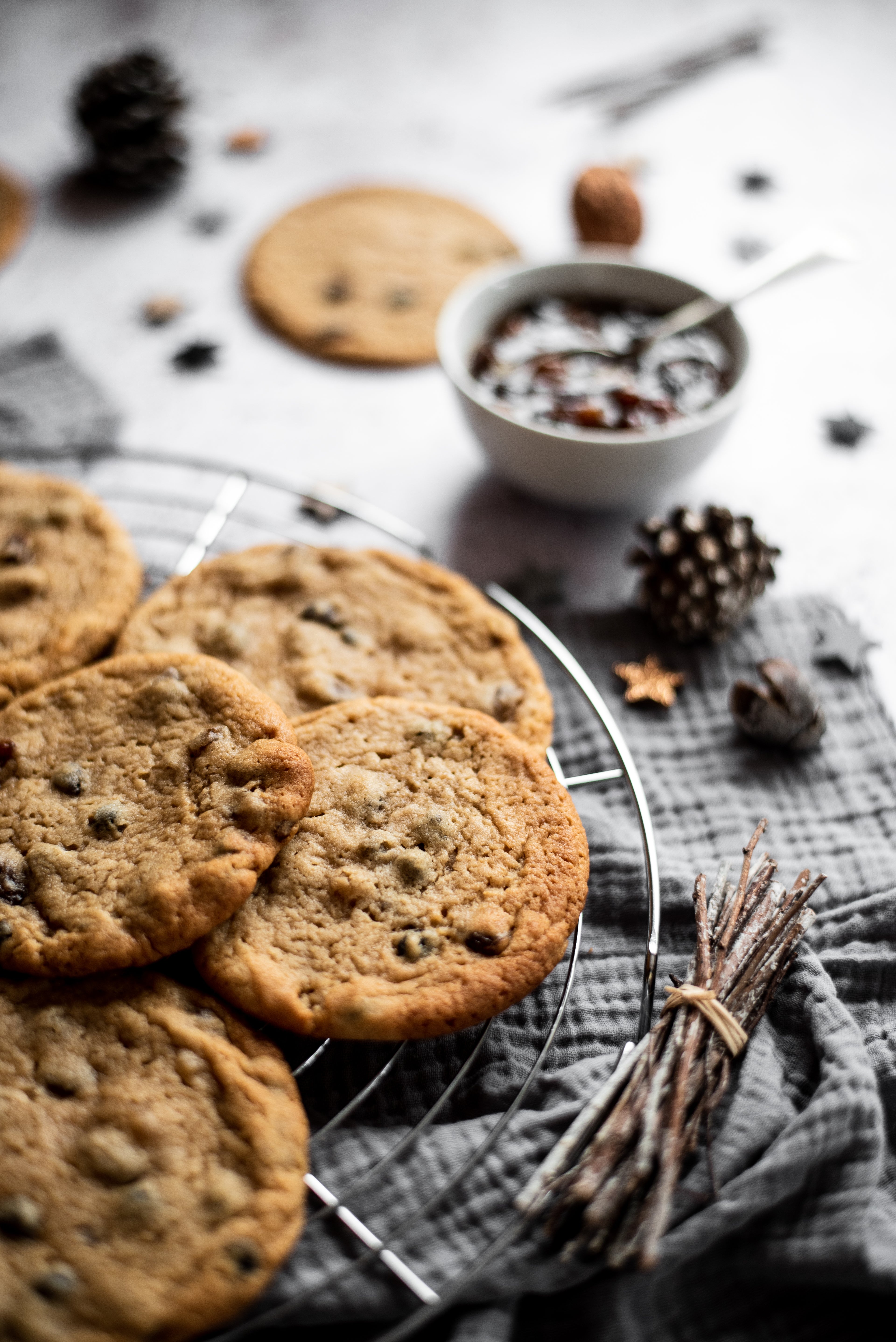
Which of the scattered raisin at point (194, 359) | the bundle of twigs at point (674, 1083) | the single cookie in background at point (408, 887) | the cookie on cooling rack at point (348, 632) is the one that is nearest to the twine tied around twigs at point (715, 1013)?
the bundle of twigs at point (674, 1083)

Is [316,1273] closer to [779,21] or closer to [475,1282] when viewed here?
[475,1282]

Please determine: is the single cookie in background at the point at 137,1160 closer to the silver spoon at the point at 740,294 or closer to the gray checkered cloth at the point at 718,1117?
the gray checkered cloth at the point at 718,1117

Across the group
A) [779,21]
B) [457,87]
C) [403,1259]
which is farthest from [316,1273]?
[779,21]

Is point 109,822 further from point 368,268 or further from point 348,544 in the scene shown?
point 368,268

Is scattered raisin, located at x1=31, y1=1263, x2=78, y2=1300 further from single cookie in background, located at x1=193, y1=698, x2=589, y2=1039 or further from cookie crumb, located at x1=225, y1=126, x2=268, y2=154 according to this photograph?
cookie crumb, located at x1=225, y1=126, x2=268, y2=154

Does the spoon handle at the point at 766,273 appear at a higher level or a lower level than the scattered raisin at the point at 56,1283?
higher
